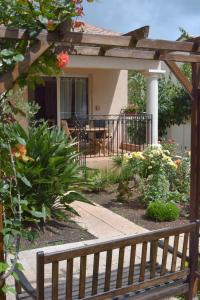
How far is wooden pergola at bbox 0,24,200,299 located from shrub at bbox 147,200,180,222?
105 inches

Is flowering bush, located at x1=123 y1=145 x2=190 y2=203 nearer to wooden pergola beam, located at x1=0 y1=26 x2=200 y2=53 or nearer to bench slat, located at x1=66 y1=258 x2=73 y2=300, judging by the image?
wooden pergola beam, located at x1=0 y1=26 x2=200 y2=53

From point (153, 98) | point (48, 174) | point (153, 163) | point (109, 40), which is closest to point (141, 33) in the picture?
point (109, 40)

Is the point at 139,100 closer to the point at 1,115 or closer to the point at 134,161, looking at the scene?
the point at 134,161

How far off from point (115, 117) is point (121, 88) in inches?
40.9

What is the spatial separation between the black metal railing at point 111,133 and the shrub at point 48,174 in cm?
437

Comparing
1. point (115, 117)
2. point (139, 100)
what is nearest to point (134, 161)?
point (115, 117)

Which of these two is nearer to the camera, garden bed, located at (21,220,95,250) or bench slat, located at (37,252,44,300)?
bench slat, located at (37,252,44,300)

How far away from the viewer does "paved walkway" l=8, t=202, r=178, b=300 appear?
4875 millimetres

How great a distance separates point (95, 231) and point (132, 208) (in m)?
1.59

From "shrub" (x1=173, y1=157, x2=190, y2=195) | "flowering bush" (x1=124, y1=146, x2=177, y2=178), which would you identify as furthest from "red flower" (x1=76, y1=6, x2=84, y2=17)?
"shrub" (x1=173, y1=157, x2=190, y2=195)

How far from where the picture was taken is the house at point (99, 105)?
11977 millimetres

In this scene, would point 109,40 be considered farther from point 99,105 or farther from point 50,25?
point 99,105

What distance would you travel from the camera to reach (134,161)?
8.87 metres

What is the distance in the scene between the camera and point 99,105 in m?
13.4
